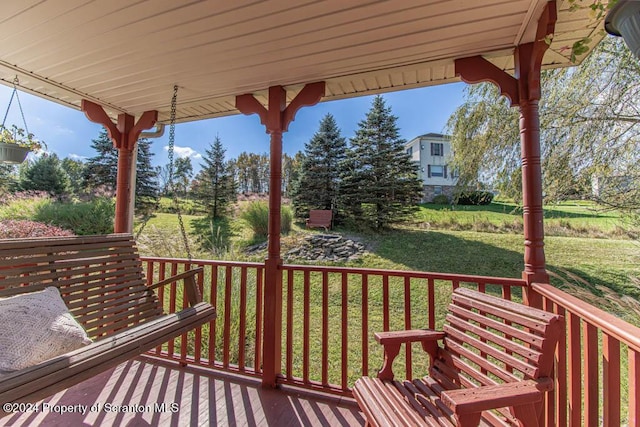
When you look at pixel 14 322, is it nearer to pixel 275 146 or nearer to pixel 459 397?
pixel 275 146

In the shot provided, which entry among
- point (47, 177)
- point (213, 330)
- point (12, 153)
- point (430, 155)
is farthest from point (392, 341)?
point (430, 155)

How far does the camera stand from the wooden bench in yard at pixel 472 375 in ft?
3.51

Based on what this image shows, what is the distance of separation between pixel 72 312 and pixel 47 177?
1268 cm

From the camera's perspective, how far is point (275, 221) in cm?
248

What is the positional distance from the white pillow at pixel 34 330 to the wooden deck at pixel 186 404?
664 mm

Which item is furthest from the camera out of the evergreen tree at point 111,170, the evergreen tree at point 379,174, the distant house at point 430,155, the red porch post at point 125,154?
the distant house at point 430,155

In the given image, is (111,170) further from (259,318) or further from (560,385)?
(560,385)

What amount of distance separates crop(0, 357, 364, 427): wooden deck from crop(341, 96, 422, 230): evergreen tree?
7.95 m

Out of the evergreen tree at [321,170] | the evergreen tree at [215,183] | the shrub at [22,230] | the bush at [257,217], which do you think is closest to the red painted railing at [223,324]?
the shrub at [22,230]

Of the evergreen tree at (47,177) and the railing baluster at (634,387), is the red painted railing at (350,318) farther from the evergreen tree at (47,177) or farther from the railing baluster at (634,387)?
the evergreen tree at (47,177)

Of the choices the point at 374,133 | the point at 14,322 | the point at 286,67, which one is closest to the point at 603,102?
the point at 286,67

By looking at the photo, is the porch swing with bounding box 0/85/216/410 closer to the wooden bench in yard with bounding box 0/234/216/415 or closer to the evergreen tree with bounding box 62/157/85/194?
the wooden bench in yard with bounding box 0/234/216/415

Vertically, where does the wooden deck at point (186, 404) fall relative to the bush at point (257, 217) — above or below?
below

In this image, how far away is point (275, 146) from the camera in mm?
2502
